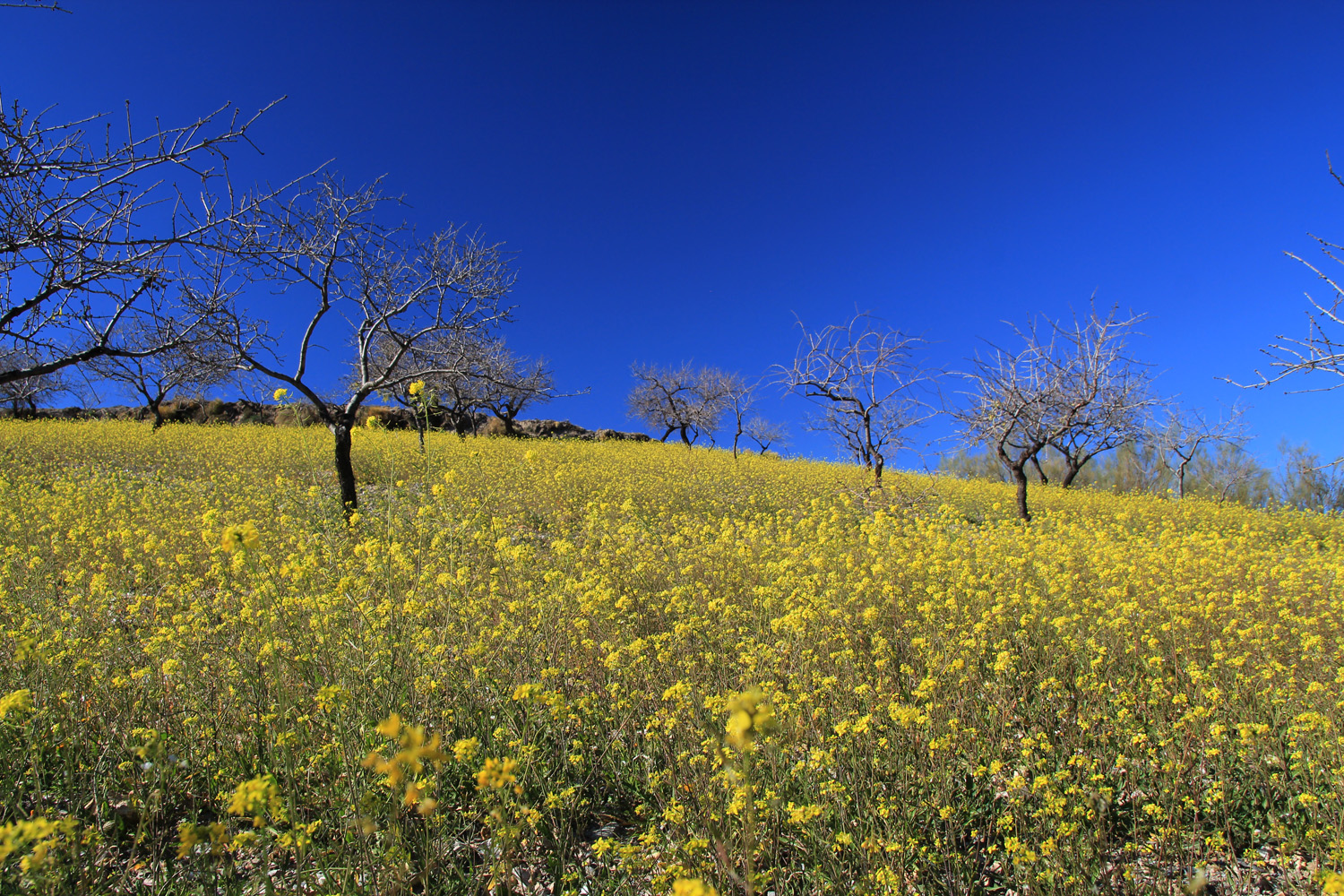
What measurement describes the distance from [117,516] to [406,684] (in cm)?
648

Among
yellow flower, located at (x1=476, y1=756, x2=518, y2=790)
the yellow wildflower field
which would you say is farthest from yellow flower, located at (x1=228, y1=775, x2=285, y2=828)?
yellow flower, located at (x1=476, y1=756, x2=518, y2=790)

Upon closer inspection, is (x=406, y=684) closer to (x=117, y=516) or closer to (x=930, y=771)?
(x=930, y=771)

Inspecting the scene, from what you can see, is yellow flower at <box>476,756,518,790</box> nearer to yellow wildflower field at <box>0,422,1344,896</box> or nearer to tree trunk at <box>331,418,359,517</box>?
yellow wildflower field at <box>0,422,1344,896</box>

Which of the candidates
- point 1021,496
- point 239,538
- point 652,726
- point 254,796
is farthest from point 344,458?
point 1021,496

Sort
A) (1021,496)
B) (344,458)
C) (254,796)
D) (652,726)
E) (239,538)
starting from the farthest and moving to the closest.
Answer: (1021,496), (344,458), (652,726), (239,538), (254,796)

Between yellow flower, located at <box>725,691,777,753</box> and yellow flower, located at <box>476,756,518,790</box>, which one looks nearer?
yellow flower, located at <box>725,691,777,753</box>

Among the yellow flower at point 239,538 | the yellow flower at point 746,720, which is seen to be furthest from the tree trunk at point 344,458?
the yellow flower at point 746,720

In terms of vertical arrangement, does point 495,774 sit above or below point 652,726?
above

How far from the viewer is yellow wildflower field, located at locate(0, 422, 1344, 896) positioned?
214 cm

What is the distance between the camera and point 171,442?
1568cm

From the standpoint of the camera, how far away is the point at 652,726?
2.89m

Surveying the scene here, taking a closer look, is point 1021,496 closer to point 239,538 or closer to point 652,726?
point 652,726

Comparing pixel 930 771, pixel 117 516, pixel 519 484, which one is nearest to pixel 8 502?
pixel 117 516

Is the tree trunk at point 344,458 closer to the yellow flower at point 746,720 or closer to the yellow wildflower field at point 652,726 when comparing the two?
the yellow wildflower field at point 652,726
